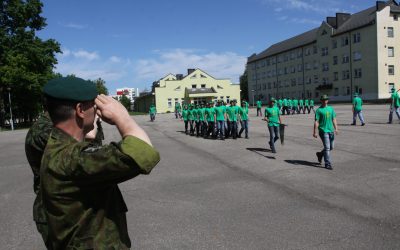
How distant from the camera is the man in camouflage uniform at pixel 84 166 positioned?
5.41 ft

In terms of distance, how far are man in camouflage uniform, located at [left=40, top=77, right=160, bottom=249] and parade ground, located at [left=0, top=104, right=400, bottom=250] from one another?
2.98m

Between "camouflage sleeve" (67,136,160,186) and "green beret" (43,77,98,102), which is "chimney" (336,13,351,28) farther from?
"camouflage sleeve" (67,136,160,186)

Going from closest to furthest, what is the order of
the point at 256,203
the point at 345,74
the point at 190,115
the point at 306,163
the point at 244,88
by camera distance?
the point at 256,203 < the point at 306,163 < the point at 190,115 < the point at 345,74 < the point at 244,88

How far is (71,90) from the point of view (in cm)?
179

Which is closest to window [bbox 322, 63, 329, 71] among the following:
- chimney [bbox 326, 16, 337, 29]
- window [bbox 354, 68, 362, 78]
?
chimney [bbox 326, 16, 337, 29]

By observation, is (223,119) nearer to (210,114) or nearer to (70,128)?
(210,114)

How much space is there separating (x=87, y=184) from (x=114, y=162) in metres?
0.20

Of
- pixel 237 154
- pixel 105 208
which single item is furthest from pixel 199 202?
pixel 237 154

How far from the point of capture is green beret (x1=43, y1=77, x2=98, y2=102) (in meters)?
1.78

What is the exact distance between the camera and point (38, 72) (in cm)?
4259

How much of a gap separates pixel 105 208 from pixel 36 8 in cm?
4674

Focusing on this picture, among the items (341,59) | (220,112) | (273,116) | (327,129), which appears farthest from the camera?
(341,59)

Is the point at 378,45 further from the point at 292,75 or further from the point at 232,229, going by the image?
the point at 232,229

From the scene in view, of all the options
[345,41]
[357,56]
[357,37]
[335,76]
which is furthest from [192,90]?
[357,37]
